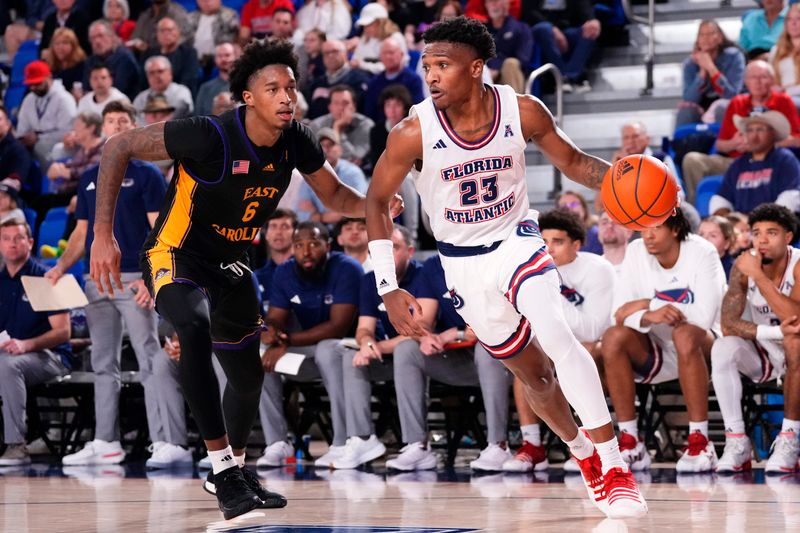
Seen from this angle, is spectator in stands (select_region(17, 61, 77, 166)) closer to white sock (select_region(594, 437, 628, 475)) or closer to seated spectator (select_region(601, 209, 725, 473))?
seated spectator (select_region(601, 209, 725, 473))

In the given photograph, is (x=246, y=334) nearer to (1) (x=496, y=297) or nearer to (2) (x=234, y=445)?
(2) (x=234, y=445)

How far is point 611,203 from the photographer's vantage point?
4938 millimetres

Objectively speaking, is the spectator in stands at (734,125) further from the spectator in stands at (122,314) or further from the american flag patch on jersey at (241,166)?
the american flag patch on jersey at (241,166)

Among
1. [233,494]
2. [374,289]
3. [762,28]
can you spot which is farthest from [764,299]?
[762,28]

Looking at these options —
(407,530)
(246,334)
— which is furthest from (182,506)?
(407,530)

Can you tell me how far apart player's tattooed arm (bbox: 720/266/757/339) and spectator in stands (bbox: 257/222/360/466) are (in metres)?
2.47

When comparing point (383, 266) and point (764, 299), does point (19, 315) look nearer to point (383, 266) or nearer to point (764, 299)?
point (383, 266)

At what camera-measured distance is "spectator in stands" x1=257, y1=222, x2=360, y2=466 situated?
796 cm

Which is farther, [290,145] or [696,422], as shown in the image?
[696,422]

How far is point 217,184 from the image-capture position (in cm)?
534

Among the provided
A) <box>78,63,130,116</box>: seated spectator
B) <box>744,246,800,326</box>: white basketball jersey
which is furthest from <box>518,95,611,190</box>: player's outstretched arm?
<box>78,63,130,116</box>: seated spectator

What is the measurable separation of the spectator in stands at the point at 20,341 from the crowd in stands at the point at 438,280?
0.01 m

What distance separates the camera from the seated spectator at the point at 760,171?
8922 millimetres

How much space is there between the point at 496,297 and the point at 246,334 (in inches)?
48.5
